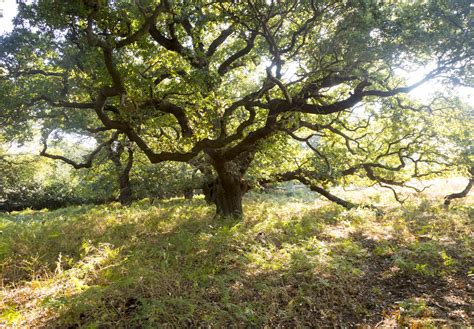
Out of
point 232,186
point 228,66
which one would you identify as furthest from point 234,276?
point 228,66

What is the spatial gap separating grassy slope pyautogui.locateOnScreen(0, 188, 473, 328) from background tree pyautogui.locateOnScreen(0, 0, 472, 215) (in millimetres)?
3160

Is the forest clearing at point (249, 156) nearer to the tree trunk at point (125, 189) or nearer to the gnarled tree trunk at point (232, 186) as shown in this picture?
the gnarled tree trunk at point (232, 186)

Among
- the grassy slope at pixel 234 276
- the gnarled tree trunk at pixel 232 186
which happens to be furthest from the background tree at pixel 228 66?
the grassy slope at pixel 234 276

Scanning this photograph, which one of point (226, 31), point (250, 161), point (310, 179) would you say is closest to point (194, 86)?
point (226, 31)

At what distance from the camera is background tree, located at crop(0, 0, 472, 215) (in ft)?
21.0

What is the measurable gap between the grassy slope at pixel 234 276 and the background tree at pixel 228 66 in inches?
124

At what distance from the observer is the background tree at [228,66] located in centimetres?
639

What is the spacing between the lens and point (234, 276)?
18.9 feet

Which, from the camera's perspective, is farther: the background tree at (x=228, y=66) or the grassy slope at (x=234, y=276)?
the background tree at (x=228, y=66)

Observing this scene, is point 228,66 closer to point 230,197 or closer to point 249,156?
point 249,156

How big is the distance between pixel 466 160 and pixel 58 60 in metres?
14.4

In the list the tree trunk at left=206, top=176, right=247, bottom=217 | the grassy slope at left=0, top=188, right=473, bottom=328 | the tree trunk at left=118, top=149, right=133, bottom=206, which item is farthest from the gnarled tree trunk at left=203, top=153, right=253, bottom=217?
the tree trunk at left=118, top=149, right=133, bottom=206

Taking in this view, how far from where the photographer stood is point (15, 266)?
20.7ft

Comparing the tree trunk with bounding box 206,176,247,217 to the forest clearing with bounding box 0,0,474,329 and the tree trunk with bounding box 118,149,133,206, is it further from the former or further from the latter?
the tree trunk with bounding box 118,149,133,206
